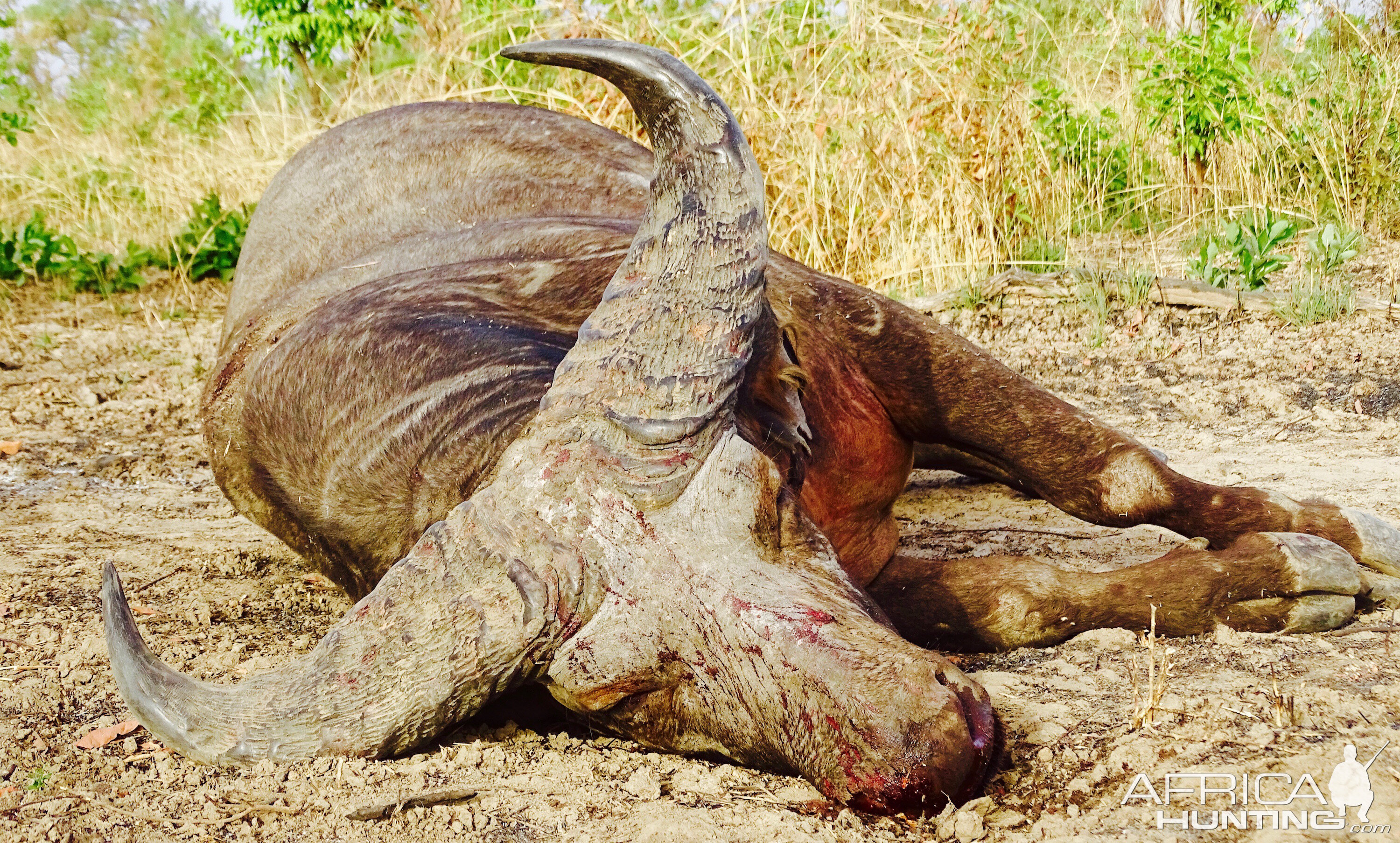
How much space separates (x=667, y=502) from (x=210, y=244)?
6.68 meters

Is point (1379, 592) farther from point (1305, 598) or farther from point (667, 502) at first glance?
point (667, 502)

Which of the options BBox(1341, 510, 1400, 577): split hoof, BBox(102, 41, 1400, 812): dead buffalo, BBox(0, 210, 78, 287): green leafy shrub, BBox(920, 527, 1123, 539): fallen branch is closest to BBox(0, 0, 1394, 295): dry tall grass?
BBox(0, 210, 78, 287): green leafy shrub

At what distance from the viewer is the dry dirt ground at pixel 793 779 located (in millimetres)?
1970

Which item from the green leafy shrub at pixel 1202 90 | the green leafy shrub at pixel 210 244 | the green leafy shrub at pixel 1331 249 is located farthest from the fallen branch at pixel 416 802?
the green leafy shrub at pixel 210 244

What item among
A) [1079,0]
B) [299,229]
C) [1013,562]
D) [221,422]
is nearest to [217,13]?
[1079,0]

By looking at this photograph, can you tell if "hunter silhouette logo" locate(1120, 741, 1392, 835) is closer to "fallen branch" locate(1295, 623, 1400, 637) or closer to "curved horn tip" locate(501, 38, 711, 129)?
"fallen branch" locate(1295, 623, 1400, 637)

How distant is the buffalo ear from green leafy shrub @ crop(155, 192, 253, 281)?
622 centimetres

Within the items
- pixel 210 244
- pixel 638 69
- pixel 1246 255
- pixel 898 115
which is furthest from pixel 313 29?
pixel 638 69

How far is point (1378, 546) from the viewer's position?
3076 mm

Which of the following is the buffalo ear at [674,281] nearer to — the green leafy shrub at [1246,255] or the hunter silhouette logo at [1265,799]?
the hunter silhouette logo at [1265,799]

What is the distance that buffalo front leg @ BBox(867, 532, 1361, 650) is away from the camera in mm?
2764

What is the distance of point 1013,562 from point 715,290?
1.18 meters

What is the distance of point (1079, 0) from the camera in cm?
859

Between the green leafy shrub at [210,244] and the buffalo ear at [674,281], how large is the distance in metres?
6.22
